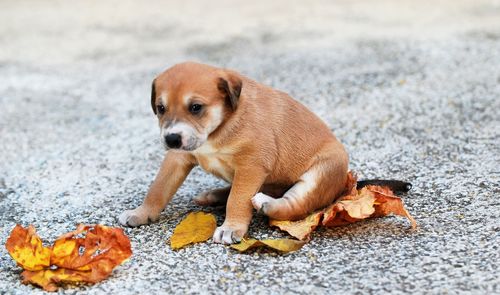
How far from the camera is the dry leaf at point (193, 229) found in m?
3.92

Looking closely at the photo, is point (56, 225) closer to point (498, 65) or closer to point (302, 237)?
point (302, 237)

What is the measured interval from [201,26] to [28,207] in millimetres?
5948

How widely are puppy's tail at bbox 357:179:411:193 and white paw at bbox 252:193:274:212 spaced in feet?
2.20

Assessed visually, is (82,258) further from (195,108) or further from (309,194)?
(309,194)

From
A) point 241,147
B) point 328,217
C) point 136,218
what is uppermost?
point 241,147

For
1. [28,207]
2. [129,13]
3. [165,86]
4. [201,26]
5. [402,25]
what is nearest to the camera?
[165,86]

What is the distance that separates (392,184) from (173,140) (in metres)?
1.44

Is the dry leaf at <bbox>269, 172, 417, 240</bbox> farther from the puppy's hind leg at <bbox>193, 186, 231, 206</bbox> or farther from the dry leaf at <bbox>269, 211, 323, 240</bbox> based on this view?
the puppy's hind leg at <bbox>193, 186, 231, 206</bbox>

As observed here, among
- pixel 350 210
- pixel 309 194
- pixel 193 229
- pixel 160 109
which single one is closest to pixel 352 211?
pixel 350 210

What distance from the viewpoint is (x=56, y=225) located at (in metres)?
4.37

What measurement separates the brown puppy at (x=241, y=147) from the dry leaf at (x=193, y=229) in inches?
4.5

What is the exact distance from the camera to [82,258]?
3.56 m

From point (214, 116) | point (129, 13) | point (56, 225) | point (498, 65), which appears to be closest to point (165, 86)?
point (214, 116)

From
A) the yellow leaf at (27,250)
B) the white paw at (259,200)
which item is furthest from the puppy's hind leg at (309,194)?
the yellow leaf at (27,250)
